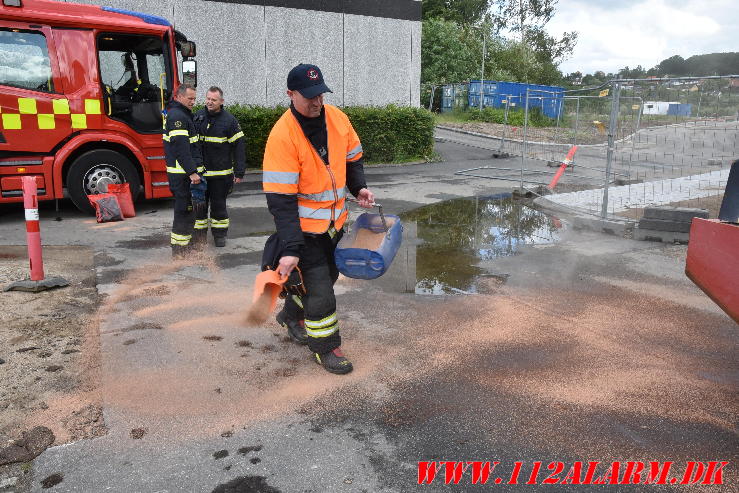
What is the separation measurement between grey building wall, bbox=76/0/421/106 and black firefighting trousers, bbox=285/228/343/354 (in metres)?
11.3

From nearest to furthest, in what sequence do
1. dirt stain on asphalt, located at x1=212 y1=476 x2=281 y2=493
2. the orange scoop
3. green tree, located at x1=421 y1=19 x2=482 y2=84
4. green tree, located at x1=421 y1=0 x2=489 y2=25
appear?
dirt stain on asphalt, located at x1=212 y1=476 x2=281 y2=493 < the orange scoop < green tree, located at x1=421 y1=19 x2=482 y2=84 < green tree, located at x1=421 y1=0 x2=489 y2=25

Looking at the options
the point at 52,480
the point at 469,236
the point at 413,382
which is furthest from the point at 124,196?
the point at 52,480

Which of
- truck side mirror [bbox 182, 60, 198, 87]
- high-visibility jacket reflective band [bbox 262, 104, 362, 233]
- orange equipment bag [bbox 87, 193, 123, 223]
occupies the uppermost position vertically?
truck side mirror [bbox 182, 60, 198, 87]

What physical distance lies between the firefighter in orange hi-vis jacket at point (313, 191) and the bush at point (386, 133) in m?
Result: 9.90

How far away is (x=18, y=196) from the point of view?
8406 mm

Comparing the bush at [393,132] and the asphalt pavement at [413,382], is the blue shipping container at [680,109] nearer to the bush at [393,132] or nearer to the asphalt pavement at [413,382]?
the asphalt pavement at [413,382]

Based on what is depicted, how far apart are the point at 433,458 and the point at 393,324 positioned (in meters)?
1.90

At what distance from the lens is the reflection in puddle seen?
606cm

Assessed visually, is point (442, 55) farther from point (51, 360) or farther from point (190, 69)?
point (51, 360)

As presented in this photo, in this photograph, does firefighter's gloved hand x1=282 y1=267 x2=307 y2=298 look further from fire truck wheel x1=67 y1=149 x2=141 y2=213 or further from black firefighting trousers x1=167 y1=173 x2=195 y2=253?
fire truck wheel x1=67 y1=149 x2=141 y2=213

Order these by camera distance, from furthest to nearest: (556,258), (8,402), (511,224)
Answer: (511,224) → (556,258) → (8,402)

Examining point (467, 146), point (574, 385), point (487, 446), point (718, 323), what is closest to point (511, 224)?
point (718, 323)

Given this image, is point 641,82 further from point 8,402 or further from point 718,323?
point 8,402

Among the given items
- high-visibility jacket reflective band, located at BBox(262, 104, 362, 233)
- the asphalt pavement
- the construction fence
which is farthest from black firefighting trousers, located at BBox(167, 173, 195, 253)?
the construction fence
